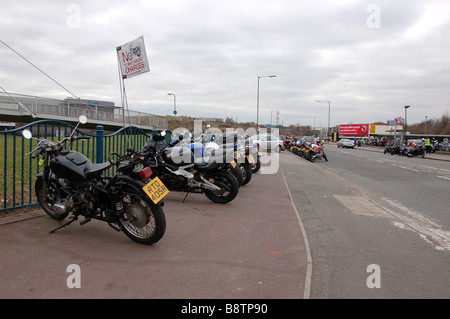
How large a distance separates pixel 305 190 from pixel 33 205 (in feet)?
21.6

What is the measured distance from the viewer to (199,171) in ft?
21.5

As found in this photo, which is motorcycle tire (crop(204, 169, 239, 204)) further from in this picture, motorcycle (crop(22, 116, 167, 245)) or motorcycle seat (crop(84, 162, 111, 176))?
motorcycle seat (crop(84, 162, 111, 176))

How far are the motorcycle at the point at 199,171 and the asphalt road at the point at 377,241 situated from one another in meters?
1.65

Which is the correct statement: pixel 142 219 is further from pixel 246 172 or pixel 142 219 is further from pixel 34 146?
pixel 246 172

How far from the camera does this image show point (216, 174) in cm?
661

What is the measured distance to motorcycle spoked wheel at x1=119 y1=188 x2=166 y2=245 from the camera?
12.7ft

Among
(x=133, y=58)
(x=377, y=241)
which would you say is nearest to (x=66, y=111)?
(x=133, y=58)

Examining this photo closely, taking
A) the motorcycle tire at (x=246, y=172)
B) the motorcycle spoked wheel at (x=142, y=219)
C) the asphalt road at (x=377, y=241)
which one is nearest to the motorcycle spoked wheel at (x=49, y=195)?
the motorcycle spoked wheel at (x=142, y=219)

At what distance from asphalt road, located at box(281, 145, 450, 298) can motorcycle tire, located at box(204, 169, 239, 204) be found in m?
1.46

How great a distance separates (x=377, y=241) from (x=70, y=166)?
14.5ft

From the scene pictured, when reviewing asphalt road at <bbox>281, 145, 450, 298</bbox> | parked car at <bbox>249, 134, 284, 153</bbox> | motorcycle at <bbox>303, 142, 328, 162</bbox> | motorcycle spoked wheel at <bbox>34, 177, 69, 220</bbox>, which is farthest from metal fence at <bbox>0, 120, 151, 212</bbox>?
parked car at <bbox>249, 134, 284, 153</bbox>

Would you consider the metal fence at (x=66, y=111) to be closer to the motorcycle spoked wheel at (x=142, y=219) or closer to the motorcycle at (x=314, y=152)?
the motorcycle at (x=314, y=152)
